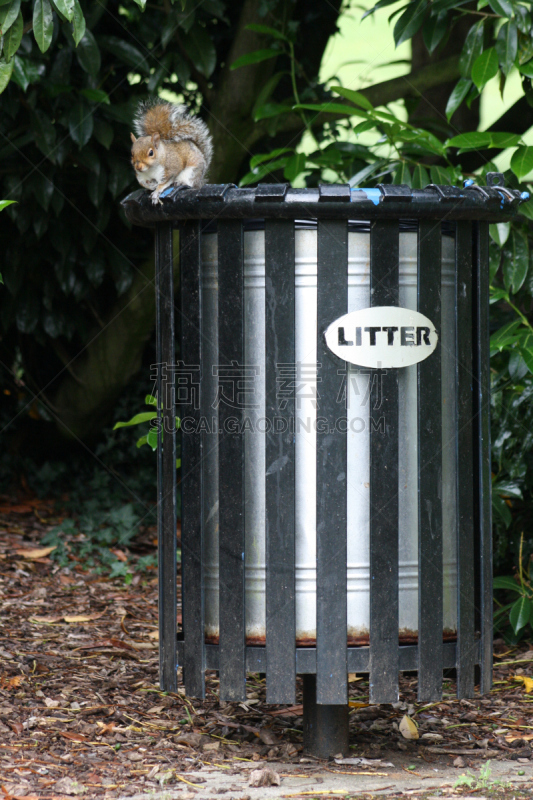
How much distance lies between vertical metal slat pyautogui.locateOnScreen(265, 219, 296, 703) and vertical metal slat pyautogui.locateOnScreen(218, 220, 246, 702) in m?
0.07

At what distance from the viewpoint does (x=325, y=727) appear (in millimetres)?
2432

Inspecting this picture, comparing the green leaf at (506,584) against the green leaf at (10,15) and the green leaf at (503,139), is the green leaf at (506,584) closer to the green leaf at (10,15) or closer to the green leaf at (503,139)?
the green leaf at (503,139)

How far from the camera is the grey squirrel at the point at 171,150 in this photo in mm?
2746

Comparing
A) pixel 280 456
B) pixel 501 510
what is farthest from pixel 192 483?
pixel 501 510

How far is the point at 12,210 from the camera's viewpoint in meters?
4.69

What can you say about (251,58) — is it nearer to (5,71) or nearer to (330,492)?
(5,71)

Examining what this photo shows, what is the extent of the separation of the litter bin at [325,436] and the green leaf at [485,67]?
1018mm

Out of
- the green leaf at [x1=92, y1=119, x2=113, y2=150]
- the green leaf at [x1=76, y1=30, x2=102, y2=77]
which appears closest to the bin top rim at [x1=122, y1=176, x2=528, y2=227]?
the green leaf at [x1=76, y1=30, x2=102, y2=77]

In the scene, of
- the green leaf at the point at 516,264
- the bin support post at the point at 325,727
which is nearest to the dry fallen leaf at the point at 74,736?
the bin support post at the point at 325,727

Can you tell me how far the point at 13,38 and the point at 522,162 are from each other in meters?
1.85

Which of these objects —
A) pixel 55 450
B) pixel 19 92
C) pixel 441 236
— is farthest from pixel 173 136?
pixel 55 450

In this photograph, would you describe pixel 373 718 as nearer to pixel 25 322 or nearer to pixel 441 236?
pixel 441 236

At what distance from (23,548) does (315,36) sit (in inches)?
149

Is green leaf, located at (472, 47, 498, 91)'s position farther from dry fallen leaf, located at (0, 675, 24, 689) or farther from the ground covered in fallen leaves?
dry fallen leaf, located at (0, 675, 24, 689)
